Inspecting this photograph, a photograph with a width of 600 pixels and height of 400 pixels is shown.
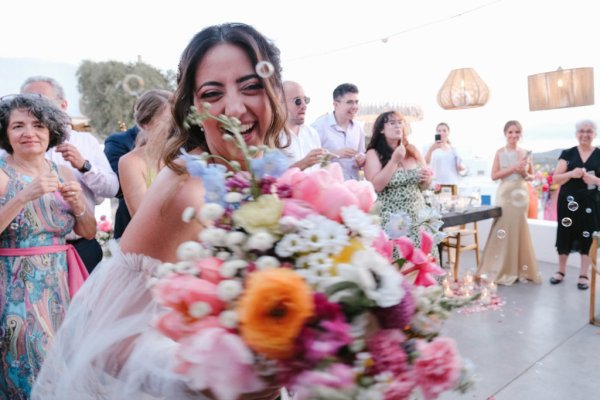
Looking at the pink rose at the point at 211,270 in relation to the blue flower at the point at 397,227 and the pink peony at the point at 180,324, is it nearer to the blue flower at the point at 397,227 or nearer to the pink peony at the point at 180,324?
the pink peony at the point at 180,324

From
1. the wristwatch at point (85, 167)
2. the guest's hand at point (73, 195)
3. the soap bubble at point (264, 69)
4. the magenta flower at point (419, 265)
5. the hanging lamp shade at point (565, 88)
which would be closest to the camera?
the magenta flower at point (419, 265)

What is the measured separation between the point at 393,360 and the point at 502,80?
18.2 feet

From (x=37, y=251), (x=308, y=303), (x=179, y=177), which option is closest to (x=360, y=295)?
(x=308, y=303)

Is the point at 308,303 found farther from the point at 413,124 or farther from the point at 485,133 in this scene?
the point at 413,124

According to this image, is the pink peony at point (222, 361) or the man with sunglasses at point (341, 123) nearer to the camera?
the pink peony at point (222, 361)

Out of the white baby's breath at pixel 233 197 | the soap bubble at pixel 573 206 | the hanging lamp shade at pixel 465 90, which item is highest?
the hanging lamp shade at pixel 465 90

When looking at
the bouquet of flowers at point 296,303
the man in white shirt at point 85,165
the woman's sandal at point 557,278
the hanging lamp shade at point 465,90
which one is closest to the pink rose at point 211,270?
the bouquet of flowers at point 296,303

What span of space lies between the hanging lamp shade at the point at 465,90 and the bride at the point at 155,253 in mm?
4457

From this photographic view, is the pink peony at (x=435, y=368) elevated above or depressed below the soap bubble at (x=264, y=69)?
below

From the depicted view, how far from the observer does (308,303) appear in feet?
1.52

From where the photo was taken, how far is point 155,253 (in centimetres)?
84

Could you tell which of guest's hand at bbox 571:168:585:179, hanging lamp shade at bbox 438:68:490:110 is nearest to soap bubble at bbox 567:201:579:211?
guest's hand at bbox 571:168:585:179

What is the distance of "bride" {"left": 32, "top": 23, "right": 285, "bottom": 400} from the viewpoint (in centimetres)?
79

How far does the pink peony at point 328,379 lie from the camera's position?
0.44 meters
